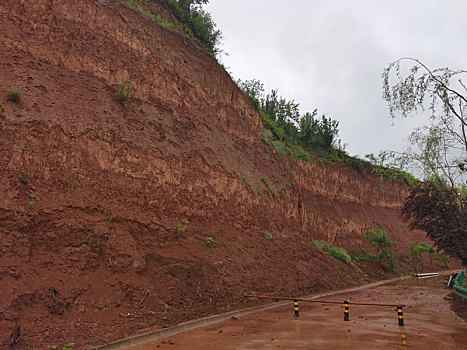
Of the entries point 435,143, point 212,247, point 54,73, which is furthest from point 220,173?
point 435,143

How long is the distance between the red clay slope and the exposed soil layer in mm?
1440

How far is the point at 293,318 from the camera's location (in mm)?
10586

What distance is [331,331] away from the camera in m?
8.63

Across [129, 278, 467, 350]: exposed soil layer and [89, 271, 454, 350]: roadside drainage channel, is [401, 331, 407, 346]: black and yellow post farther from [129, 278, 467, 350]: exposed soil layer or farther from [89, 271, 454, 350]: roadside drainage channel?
[89, 271, 454, 350]: roadside drainage channel

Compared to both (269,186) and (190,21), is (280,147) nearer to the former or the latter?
(269,186)

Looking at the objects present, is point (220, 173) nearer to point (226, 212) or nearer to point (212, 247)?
point (226, 212)

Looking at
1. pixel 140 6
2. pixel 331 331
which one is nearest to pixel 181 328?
pixel 331 331

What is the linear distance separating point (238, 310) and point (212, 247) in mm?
2809

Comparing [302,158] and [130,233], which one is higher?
[302,158]

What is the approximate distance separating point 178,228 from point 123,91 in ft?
19.8

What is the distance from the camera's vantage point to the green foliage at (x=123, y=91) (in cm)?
1344

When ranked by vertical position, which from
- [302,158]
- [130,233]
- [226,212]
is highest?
[302,158]

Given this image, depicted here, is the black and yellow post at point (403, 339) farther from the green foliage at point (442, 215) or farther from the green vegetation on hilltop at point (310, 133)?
the green vegetation on hilltop at point (310, 133)

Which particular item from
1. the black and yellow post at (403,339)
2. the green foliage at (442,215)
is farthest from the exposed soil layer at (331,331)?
the green foliage at (442,215)
